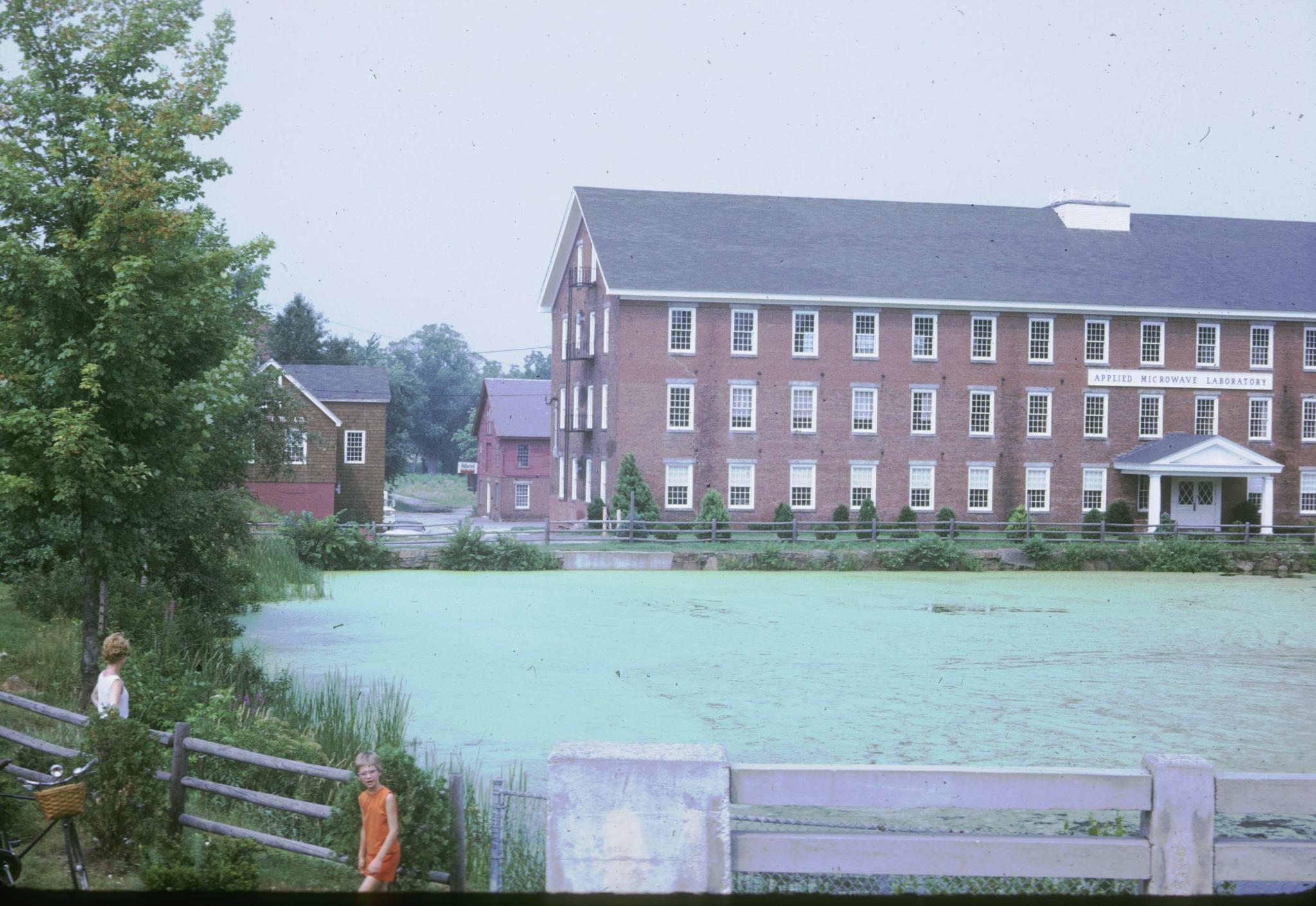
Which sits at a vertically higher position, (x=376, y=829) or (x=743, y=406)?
(x=743, y=406)

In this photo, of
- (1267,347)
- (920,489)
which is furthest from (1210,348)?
(920,489)

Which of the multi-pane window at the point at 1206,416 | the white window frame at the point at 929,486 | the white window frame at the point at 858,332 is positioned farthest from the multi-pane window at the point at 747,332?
the multi-pane window at the point at 1206,416

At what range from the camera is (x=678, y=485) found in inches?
A: 1828

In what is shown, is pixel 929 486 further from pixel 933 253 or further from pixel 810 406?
pixel 933 253

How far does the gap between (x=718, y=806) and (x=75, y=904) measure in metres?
3.16

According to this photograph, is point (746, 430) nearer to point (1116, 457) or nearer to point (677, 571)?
point (677, 571)

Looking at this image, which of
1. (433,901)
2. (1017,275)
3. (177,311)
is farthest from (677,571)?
(433,901)

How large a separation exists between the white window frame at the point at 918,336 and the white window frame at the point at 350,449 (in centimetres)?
2008

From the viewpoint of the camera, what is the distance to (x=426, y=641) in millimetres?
22484

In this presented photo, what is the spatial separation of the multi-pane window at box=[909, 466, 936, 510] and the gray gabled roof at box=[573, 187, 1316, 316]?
6227mm

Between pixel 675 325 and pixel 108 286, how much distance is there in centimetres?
3505

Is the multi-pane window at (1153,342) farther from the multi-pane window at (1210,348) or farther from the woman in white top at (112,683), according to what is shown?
the woman in white top at (112,683)

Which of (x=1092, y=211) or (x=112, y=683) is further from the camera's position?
(x=1092, y=211)

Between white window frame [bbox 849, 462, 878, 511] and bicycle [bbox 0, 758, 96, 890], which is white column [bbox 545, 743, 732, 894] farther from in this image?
white window frame [bbox 849, 462, 878, 511]
